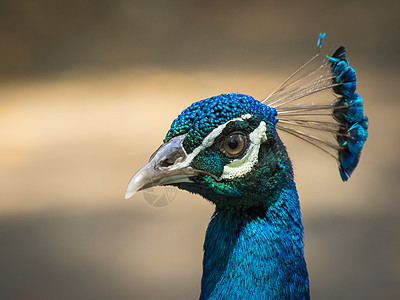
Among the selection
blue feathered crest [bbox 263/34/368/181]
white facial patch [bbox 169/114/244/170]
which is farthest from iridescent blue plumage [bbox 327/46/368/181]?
white facial patch [bbox 169/114/244/170]

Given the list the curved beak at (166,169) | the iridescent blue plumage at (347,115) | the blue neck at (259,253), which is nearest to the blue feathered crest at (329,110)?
the iridescent blue plumage at (347,115)

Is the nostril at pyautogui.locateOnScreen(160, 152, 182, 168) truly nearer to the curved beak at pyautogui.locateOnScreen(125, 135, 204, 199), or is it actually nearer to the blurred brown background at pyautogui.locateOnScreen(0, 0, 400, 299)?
the curved beak at pyautogui.locateOnScreen(125, 135, 204, 199)

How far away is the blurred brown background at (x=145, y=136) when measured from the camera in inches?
90.3

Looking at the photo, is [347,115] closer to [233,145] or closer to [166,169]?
[233,145]

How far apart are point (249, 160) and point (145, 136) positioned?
2.13m

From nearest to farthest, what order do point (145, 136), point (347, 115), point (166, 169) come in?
1. point (166, 169)
2. point (347, 115)
3. point (145, 136)

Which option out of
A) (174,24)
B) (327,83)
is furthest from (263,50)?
(327,83)

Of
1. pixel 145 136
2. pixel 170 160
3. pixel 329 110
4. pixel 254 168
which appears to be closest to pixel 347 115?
pixel 329 110

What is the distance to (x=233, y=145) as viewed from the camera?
39.1 inches

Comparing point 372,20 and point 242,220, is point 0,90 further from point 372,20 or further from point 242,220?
point 242,220

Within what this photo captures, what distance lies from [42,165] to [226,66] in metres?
1.30

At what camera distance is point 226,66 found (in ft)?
12.0

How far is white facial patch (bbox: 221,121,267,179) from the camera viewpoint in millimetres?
993

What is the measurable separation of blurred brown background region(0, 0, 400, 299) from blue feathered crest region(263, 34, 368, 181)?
116 centimetres
